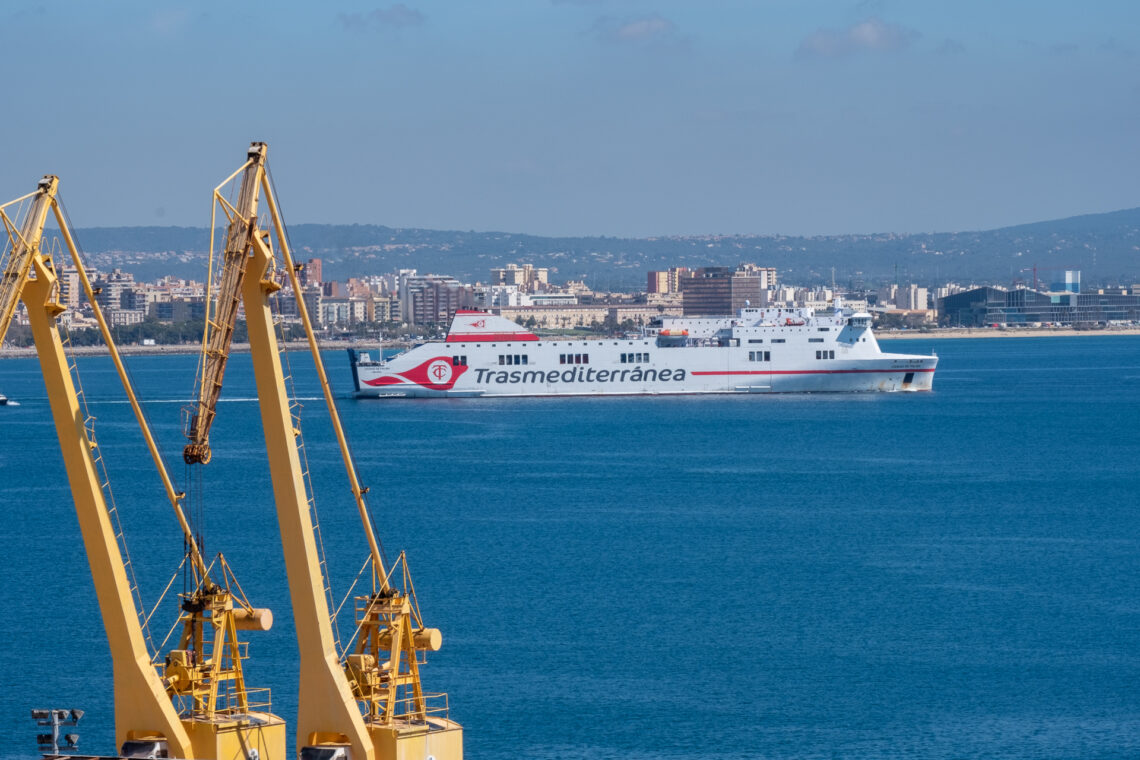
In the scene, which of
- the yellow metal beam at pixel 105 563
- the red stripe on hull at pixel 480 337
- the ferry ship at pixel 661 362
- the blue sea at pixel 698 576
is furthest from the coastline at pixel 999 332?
the yellow metal beam at pixel 105 563

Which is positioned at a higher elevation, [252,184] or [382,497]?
[252,184]

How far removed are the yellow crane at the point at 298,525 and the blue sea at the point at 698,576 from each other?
3.14 m

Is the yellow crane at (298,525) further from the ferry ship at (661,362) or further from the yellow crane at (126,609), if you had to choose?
the ferry ship at (661,362)

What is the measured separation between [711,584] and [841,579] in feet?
6.66

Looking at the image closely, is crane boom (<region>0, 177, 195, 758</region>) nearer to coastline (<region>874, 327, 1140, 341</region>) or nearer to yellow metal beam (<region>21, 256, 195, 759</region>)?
yellow metal beam (<region>21, 256, 195, 759</region>)

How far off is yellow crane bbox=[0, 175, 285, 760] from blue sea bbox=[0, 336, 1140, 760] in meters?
3.16

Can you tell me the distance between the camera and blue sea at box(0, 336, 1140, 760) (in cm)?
1958

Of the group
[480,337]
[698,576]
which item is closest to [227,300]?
[698,576]

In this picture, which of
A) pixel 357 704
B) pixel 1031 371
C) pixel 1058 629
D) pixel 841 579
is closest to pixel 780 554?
pixel 841 579

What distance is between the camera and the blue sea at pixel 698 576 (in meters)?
19.6

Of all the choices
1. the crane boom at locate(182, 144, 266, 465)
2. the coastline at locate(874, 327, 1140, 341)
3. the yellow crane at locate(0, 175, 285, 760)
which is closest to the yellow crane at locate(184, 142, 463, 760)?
the crane boom at locate(182, 144, 266, 465)

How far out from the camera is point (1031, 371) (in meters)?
98.7

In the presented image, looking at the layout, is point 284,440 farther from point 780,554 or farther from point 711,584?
point 780,554

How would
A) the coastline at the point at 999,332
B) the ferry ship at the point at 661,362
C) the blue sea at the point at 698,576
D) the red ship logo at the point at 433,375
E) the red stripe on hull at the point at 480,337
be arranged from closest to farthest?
the blue sea at the point at 698,576 < the red stripe on hull at the point at 480,337 < the ferry ship at the point at 661,362 < the red ship logo at the point at 433,375 < the coastline at the point at 999,332
